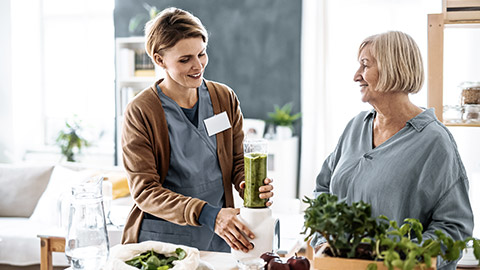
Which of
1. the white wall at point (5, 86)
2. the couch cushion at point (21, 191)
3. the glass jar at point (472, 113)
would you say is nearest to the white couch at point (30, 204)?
the couch cushion at point (21, 191)

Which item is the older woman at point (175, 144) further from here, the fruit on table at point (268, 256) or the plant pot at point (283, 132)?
the plant pot at point (283, 132)

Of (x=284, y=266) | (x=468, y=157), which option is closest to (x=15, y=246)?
(x=284, y=266)

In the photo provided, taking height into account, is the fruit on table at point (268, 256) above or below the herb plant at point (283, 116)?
below

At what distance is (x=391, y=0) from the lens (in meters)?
5.11

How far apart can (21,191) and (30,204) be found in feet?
0.44

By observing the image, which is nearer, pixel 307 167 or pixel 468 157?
pixel 468 157

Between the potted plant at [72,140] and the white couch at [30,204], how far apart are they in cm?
138

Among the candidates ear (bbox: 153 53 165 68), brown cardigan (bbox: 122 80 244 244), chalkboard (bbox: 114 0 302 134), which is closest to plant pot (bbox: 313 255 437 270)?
brown cardigan (bbox: 122 80 244 244)

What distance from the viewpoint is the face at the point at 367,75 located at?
1666 mm

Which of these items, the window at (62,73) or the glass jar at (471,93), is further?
the window at (62,73)

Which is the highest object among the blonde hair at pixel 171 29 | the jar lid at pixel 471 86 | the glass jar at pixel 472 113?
the blonde hair at pixel 171 29

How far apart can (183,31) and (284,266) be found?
94 cm

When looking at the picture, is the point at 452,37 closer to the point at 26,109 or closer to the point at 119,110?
the point at 119,110

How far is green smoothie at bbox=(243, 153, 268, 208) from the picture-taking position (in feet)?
5.05
